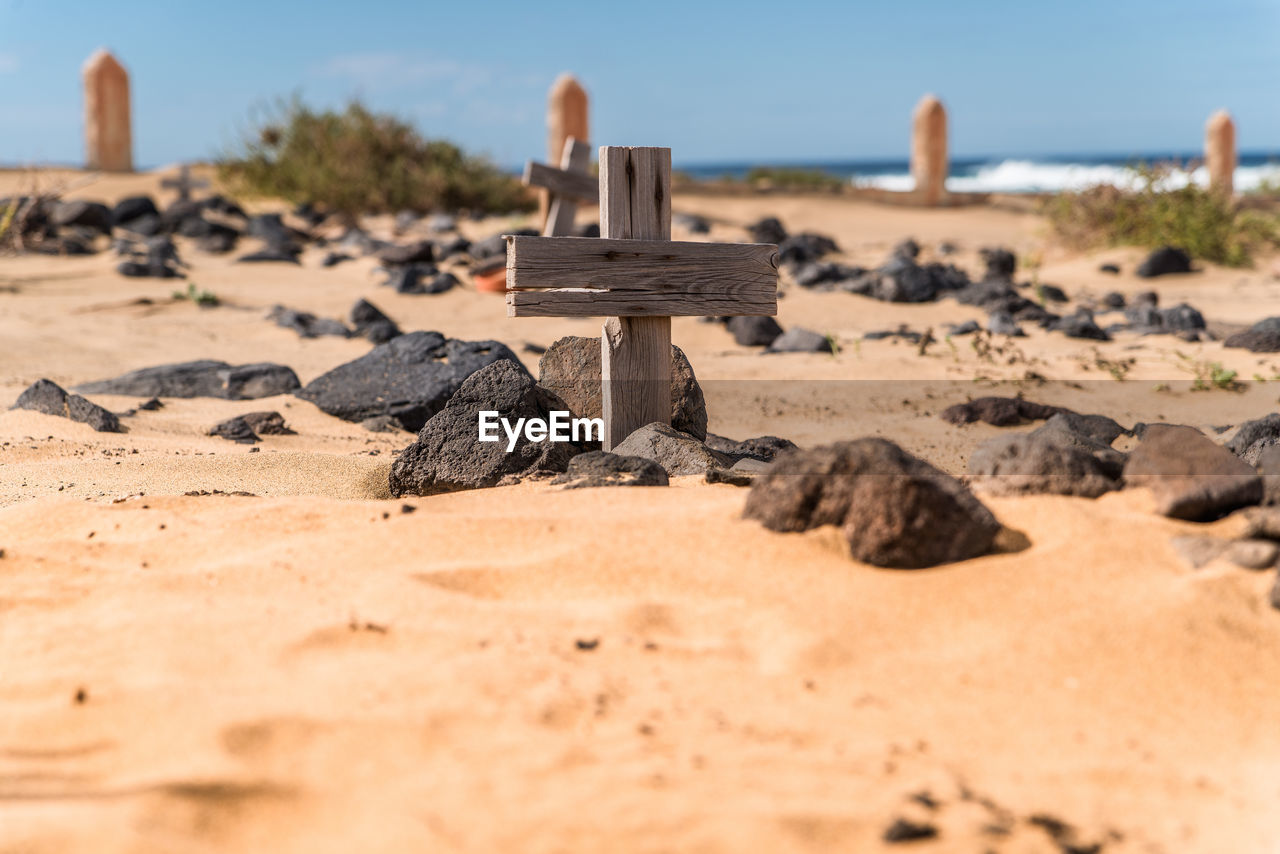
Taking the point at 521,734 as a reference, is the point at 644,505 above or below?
→ above

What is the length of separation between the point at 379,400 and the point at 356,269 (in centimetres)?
616

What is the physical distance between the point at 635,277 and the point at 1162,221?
34.0 feet

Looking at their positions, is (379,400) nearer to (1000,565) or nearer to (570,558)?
(570,558)

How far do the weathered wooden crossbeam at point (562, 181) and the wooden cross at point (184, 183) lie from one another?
9.27 metres

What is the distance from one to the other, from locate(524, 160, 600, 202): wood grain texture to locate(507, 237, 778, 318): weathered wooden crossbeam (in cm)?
534

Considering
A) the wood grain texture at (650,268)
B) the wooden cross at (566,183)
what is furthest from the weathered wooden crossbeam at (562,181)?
the wood grain texture at (650,268)

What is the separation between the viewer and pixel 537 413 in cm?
441

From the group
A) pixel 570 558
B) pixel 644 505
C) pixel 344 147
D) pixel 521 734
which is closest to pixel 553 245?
pixel 644 505

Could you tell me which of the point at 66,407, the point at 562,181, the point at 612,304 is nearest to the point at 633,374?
the point at 612,304

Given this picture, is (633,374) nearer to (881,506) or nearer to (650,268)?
(650,268)

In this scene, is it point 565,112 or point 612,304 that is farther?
point 565,112

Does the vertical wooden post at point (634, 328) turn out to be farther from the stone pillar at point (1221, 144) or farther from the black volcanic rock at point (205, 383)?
the stone pillar at point (1221, 144)

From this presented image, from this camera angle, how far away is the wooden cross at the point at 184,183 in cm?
1715

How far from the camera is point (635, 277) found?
4.18 metres
